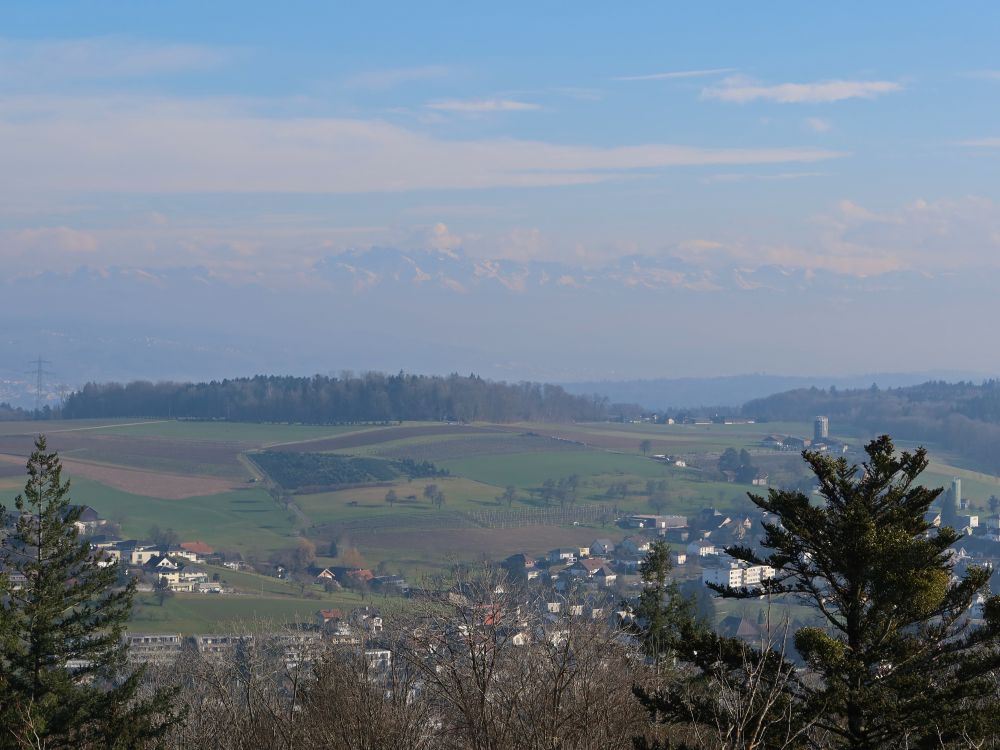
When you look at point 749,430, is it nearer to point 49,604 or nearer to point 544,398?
point 544,398

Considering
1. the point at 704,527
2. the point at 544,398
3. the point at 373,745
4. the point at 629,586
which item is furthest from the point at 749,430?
the point at 373,745

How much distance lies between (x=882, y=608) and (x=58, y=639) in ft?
39.7

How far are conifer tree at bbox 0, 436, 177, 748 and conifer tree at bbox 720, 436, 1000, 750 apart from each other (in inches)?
349

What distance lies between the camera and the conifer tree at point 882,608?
12.4 m

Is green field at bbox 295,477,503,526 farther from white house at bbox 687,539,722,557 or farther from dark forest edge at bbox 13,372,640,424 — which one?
dark forest edge at bbox 13,372,640,424

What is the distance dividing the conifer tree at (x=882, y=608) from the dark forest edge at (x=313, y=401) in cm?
12527

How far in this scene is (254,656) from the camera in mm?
23562

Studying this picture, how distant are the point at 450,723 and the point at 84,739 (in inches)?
231

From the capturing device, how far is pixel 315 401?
462 feet

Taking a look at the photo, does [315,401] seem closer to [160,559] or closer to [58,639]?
[160,559]

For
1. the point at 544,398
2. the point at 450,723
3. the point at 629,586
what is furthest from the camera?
the point at 544,398

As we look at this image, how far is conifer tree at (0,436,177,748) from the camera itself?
61.0 ft

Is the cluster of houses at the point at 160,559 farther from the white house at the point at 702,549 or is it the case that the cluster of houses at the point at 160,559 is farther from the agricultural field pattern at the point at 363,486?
the white house at the point at 702,549

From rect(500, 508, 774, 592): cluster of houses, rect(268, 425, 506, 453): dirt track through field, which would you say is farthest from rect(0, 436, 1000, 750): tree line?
rect(268, 425, 506, 453): dirt track through field
